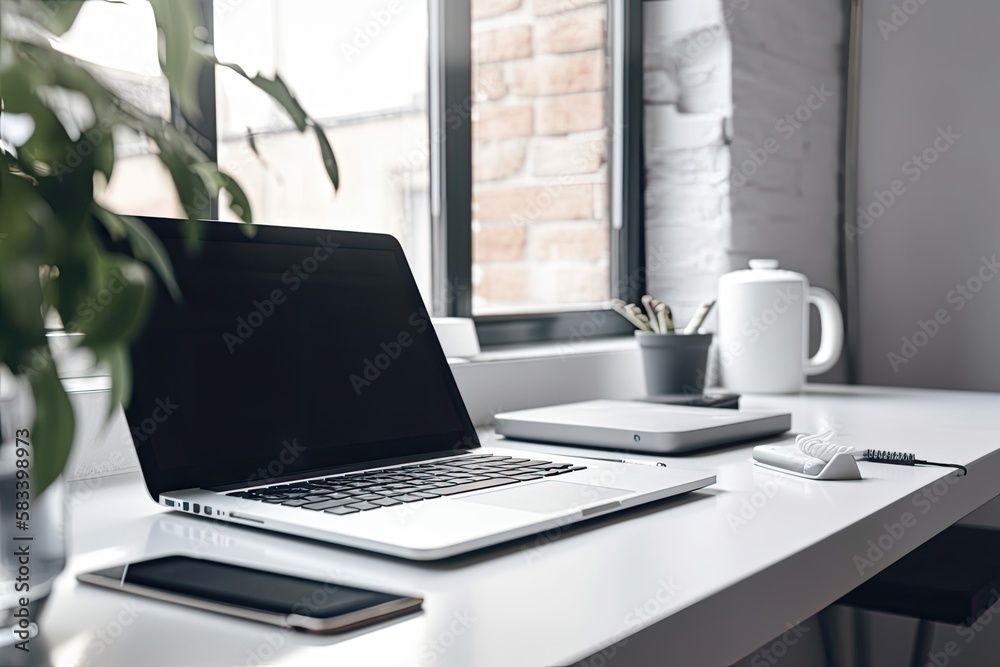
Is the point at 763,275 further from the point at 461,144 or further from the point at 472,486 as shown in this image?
the point at 472,486

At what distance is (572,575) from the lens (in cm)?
63

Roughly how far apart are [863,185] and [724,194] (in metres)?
0.47

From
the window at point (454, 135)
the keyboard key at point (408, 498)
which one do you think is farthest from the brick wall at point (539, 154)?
the keyboard key at point (408, 498)

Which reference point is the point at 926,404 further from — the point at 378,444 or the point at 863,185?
the point at 378,444

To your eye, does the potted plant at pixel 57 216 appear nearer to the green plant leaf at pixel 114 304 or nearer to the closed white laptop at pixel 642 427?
the green plant leaf at pixel 114 304

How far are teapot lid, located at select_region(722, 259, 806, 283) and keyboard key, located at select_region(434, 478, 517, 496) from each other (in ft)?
3.35

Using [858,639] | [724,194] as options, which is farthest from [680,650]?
[858,639]

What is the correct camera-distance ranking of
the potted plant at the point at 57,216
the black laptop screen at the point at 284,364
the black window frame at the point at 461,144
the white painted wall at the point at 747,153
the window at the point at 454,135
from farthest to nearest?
the white painted wall at the point at 747,153
the black window frame at the point at 461,144
the window at the point at 454,135
the black laptop screen at the point at 284,364
the potted plant at the point at 57,216

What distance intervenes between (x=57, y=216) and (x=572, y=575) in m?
0.41

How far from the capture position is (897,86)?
7.09 ft

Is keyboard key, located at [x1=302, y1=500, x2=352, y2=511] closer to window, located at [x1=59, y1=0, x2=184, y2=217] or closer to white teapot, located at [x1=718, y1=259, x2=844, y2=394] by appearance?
window, located at [x1=59, y1=0, x2=184, y2=217]

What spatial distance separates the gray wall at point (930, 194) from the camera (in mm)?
2066

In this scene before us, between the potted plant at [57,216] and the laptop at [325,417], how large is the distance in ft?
1.22

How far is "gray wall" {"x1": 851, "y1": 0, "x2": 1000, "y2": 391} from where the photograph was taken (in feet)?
6.78
